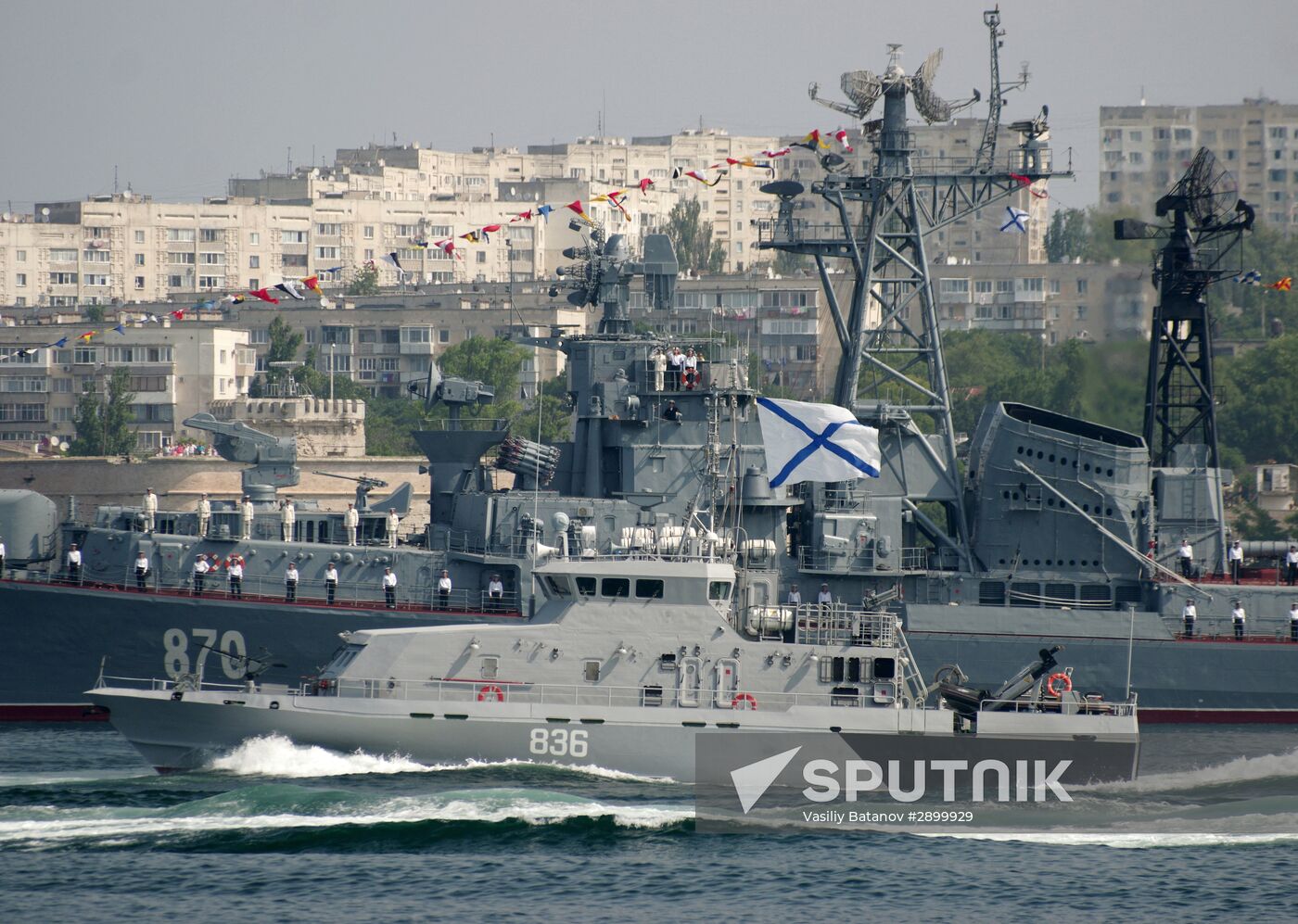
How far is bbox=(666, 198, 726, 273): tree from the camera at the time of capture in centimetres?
10000

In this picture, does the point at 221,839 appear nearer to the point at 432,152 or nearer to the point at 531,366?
the point at 531,366

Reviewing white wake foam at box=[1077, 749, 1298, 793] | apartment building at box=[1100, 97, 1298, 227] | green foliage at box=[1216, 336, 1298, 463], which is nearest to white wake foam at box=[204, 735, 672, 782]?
white wake foam at box=[1077, 749, 1298, 793]

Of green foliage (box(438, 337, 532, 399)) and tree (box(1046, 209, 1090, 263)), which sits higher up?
tree (box(1046, 209, 1090, 263))

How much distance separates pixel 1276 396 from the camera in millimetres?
64125

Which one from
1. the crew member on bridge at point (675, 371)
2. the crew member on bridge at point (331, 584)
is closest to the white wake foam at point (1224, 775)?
the crew member on bridge at point (675, 371)

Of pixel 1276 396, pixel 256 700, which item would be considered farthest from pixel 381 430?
pixel 256 700

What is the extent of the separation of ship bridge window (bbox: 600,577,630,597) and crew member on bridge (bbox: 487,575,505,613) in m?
5.97

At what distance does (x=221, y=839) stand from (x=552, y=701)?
496 centimetres

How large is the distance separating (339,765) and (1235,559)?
1742 cm

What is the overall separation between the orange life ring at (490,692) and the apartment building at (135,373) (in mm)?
46160

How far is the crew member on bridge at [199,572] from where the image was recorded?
105ft

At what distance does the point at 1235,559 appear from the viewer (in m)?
34.1

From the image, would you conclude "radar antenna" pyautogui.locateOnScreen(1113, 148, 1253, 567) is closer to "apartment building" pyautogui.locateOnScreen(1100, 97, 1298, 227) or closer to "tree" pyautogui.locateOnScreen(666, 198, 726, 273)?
"apartment building" pyautogui.locateOnScreen(1100, 97, 1298, 227)

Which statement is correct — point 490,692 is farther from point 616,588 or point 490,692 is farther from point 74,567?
point 74,567
